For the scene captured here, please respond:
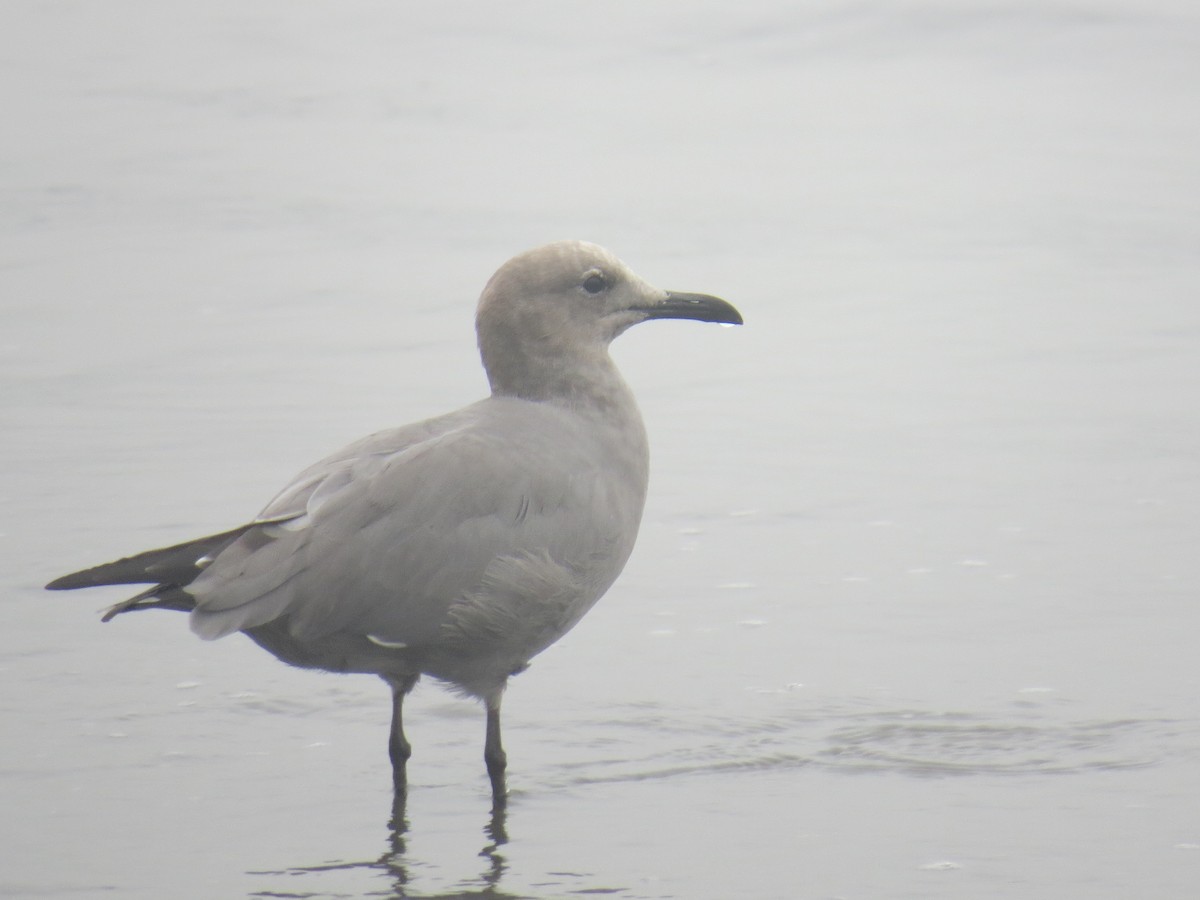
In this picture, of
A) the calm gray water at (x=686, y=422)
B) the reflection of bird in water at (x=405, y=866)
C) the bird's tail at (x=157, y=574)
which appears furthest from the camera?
the calm gray water at (x=686, y=422)

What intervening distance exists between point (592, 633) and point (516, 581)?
131 centimetres

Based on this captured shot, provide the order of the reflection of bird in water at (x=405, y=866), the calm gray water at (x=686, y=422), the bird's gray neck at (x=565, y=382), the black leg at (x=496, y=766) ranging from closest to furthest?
the reflection of bird in water at (x=405, y=866)
the calm gray water at (x=686, y=422)
the black leg at (x=496, y=766)
the bird's gray neck at (x=565, y=382)

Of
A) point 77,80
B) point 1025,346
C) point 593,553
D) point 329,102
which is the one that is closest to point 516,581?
point 593,553

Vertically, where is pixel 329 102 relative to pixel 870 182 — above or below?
above

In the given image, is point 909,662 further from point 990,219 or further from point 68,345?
point 990,219

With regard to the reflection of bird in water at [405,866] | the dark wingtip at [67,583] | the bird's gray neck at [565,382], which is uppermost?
the bird's gray neck at [565,382]

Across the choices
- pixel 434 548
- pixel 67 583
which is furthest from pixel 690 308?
pixel 67 583

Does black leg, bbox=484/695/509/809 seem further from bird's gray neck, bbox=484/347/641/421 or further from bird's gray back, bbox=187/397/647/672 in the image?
bird's gray neck, bbox=484/347/641/421

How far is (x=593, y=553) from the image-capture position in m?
4.71

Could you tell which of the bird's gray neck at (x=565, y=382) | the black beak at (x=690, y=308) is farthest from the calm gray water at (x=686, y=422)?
the black beak at (x=690, y=308)

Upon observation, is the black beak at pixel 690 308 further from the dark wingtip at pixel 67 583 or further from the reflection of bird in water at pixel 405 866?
the dark wingtip at pixel 67 583

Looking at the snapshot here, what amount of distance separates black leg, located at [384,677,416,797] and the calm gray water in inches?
2.1

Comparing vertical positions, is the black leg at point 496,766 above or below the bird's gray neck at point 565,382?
below

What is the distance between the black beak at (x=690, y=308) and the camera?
520cm
